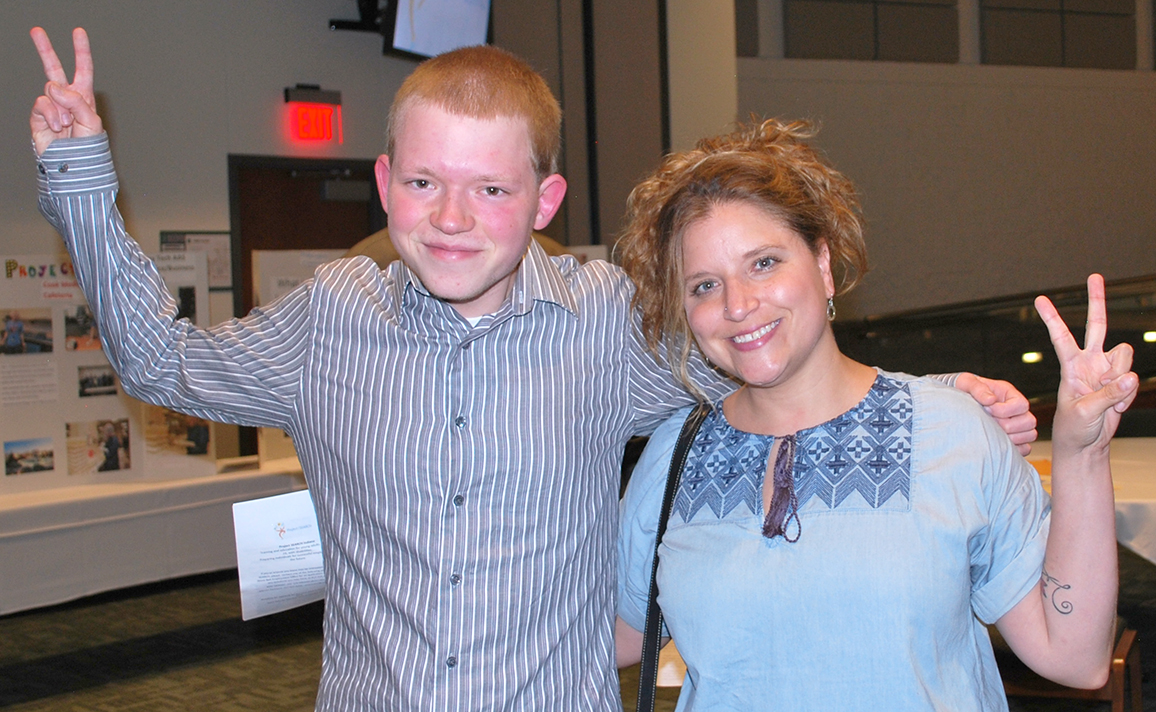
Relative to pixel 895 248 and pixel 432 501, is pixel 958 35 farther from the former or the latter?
pixel 432 501

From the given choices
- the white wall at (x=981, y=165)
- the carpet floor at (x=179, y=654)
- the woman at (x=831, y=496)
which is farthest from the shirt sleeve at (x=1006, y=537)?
the white wall at (x=981, y=165)

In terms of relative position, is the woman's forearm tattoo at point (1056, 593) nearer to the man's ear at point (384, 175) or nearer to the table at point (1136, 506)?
the man's ear at point (384, 175)

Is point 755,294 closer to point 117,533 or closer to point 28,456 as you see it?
point 117,533

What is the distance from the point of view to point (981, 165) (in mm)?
A: 12867

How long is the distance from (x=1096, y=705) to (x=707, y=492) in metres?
3.13

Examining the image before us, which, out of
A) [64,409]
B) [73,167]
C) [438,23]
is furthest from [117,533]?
[73,167]

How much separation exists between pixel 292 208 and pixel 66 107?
19.9 ft

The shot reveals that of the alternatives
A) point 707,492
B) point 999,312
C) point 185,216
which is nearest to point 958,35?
point 999,312

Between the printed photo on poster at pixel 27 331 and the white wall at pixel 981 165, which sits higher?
the white wall at pixel 981 165

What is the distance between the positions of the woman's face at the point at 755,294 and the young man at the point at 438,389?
0.22m

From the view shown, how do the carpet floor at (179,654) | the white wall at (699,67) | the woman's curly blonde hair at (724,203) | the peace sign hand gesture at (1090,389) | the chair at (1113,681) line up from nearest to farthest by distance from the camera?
the peace sign hand gesture at (1090,389), the woman's curly blonde hair at (724,203), the chair at (1113,681), the carpet floor at (179,654), the white wall at (699,67)

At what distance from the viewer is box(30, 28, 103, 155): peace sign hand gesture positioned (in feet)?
4.39

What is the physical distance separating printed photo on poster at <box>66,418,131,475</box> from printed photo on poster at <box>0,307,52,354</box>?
1.65 ft

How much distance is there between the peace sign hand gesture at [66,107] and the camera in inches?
52.6
